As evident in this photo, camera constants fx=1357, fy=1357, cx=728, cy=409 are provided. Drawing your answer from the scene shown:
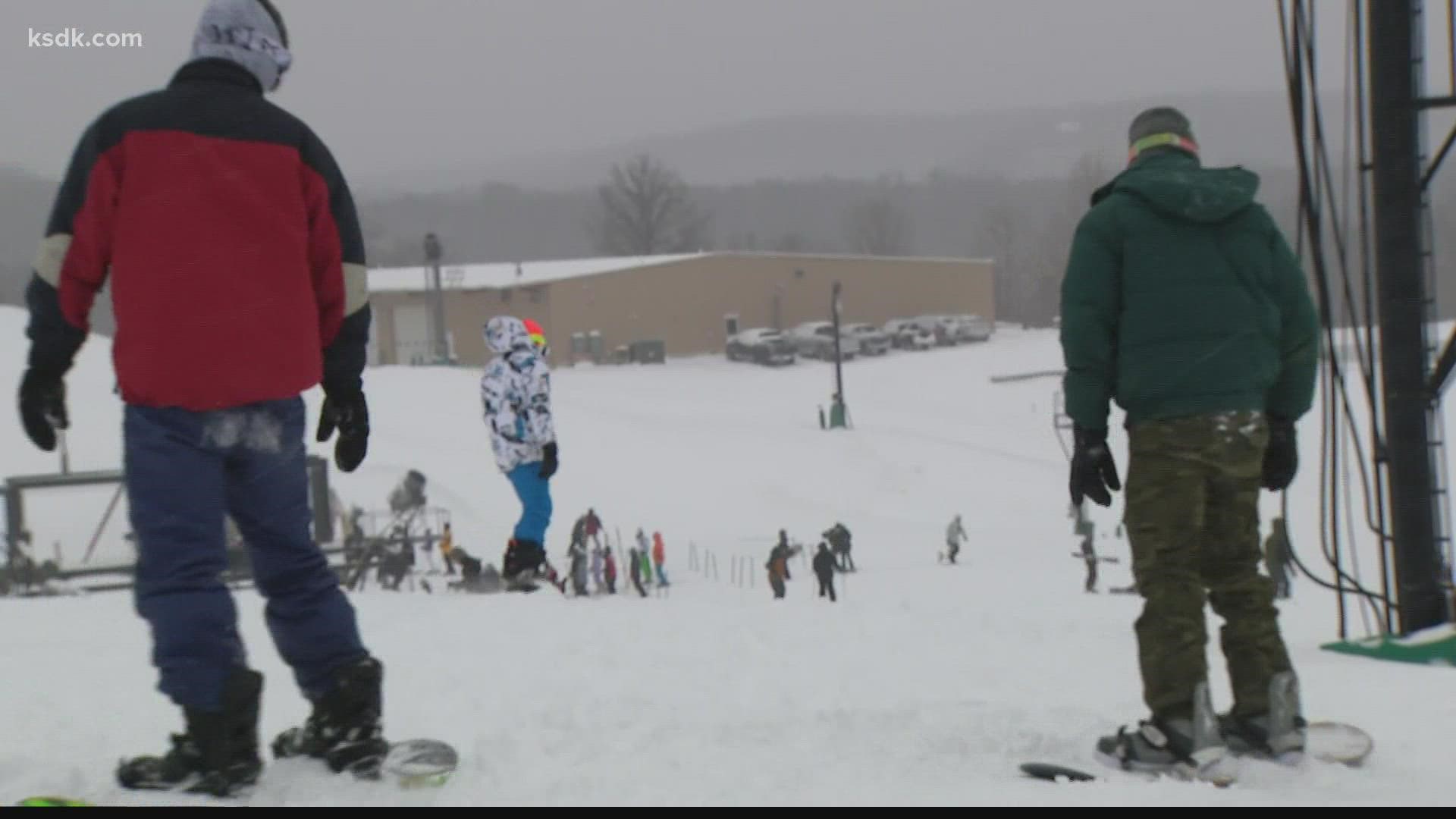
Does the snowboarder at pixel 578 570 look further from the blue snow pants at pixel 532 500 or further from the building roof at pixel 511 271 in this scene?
the building roof at pixel 511 271

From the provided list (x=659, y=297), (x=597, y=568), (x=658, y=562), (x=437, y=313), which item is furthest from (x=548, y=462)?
(x=659, y=297)

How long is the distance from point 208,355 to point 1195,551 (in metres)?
2.03

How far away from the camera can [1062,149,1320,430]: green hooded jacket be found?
284cm

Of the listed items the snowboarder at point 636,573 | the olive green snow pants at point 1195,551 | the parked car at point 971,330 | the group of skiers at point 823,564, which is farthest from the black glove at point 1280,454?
the parked car at point 971,330

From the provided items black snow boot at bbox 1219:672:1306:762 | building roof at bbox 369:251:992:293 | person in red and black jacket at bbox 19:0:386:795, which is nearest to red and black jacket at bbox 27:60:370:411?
person in red and black jacket at bbox 19:0:386:795

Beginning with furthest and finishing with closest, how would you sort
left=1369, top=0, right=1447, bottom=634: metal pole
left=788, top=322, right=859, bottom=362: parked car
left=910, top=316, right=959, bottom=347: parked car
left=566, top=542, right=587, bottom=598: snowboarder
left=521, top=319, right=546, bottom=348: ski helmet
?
1. left=910, top=316, right=959, bottom=347: parked car
2. left=788, top=322, right=859, bottom=362: parked car
3. left=566, top=542, right=587, bottom=598: snowboarder
4. left=521, top=319, right=546, bottom=348: ski helmet
5. left=1369, top=0, right=1447, bottom=634: metal pole

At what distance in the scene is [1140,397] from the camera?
2.87 m

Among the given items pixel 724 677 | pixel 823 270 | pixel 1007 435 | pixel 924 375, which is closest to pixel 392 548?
pixel 724 677

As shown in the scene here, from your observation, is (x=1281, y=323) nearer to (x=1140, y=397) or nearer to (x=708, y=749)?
(x=1140, y=397)

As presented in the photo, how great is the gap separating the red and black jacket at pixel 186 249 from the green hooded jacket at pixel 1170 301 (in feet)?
5.25

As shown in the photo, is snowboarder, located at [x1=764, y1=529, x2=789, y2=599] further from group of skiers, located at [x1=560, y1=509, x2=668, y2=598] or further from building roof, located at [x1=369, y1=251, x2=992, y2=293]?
building roof, located at [x1=369, y1=251, x2=992, y2=293]

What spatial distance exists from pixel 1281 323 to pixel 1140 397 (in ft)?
1.26

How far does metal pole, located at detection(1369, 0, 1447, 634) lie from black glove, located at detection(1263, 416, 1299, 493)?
6.51 feet

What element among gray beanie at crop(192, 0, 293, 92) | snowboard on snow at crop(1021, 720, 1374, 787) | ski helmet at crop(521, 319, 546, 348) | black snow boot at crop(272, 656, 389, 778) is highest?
gray beanie at crop(192, 0, 293, 92)
